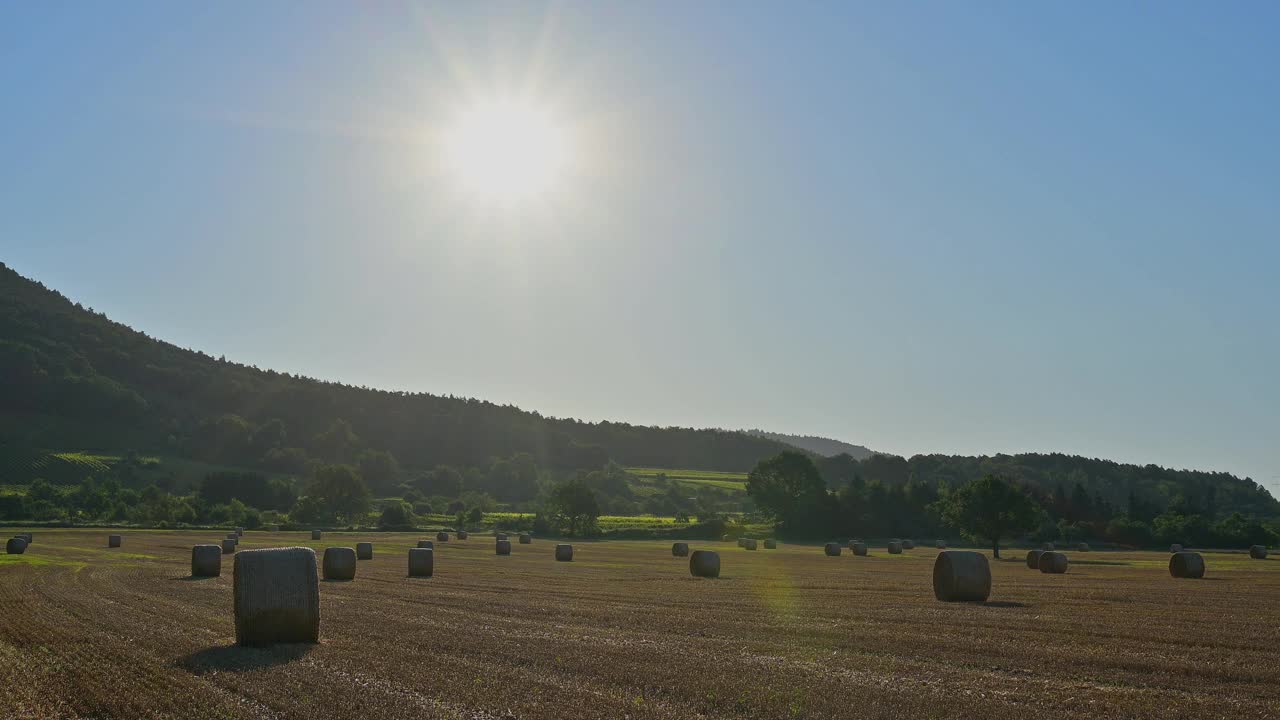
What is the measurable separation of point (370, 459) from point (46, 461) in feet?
177

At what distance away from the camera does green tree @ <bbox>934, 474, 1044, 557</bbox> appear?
71125mm

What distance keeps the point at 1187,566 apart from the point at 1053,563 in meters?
6.23

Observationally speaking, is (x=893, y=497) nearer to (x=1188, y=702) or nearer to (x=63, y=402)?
(x=1188, y=702)

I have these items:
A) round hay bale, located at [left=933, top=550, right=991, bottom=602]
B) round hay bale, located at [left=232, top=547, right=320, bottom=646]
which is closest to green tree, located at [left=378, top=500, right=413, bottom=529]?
round hay bale, located at [left=933, top=550, right=991, bottom=602]

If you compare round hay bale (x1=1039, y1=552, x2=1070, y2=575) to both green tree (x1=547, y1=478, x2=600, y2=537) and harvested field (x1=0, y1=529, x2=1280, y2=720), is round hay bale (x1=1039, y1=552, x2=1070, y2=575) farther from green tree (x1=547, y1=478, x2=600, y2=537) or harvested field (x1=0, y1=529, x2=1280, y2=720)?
green tree (x1=547, y1=478, x2=600, y2=537)

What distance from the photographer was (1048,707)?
12.4m

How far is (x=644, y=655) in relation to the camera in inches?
637

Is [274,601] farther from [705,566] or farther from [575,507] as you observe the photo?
[575,507]

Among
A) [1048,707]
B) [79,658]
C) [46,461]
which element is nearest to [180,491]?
[46,461]

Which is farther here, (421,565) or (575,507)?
(575,507)

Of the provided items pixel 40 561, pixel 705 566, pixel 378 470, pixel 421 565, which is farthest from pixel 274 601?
pixel 378 470

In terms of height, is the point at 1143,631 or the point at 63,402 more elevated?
the point at 63,402


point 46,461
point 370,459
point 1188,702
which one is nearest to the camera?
point 1188,702

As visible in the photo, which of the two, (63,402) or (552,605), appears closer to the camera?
(552,605)
